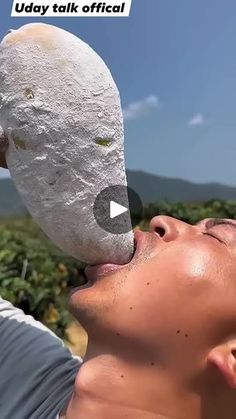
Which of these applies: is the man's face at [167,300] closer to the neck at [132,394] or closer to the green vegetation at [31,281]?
the neck at [132,394]

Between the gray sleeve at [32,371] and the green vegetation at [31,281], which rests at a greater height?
the gray sleeve at [32,371]

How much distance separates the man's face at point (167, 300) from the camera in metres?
1.08

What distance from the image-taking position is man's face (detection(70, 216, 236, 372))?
1078 mm

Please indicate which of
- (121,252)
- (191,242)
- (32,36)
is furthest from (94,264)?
(32,36)

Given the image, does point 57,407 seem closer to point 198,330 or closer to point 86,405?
point 86,405

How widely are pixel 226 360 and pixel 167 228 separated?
0.78ft

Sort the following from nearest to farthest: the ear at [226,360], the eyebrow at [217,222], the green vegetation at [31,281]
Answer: the ear at [226,360], the eyebrow at [217,222], the green vegetation at [31,281]

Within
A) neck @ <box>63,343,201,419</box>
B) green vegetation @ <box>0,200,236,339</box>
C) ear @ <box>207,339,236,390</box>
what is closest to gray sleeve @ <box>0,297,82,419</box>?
neck @ <box>63,343,201,419</box>

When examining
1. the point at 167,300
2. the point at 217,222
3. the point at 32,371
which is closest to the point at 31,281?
the point at 32,371

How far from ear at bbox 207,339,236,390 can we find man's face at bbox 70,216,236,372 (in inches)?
0.6

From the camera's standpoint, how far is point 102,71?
111 centimetres

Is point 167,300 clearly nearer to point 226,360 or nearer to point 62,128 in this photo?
point 226,360

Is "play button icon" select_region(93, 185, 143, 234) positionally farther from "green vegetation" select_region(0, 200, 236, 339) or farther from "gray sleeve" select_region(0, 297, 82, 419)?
"green vegetation" select_region(0, 200, 236, 339)

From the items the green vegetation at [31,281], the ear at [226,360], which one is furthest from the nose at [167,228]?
the green vegetation at [31,281]
